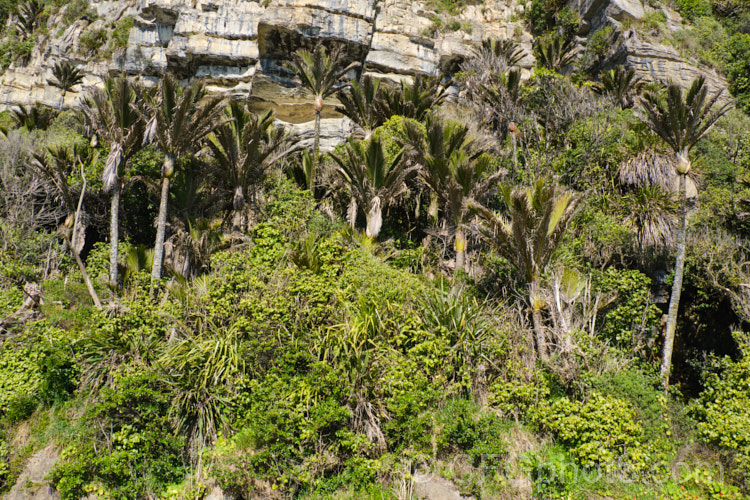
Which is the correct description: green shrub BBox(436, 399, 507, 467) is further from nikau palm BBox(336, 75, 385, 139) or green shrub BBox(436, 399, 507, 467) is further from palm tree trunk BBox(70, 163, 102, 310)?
nikau palm BBox(336, 75, 385, 139)

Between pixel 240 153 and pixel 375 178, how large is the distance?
4.68 m

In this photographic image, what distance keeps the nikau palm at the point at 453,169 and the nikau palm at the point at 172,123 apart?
6.06 metres

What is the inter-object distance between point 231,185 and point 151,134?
3444 millimetres

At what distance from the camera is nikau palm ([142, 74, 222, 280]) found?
1235 cm

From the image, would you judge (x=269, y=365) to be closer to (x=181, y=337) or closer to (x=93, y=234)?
(x=181, y=337)

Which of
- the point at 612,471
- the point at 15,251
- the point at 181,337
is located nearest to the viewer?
the point at 612,471

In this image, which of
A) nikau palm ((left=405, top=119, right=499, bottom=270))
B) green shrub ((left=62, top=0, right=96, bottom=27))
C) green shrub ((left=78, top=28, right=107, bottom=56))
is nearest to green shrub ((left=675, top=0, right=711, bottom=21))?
nikau palm ((left=405, top=119, right=499, bottom=270))

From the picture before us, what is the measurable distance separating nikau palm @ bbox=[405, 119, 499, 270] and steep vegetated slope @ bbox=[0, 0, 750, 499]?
7 cm

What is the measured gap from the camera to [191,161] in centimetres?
1531

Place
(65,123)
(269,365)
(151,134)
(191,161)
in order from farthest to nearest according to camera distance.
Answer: (65,123) → (191,161) → (151,134) → (269,365)

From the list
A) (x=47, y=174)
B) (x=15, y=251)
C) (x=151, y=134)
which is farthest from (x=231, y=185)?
(x=15, y=251)

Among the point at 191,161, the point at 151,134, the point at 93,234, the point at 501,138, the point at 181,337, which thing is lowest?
the point at 93,234

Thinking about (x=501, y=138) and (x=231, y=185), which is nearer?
(x=231, y=185)

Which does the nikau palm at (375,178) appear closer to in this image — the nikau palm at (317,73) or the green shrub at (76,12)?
the nikau palm at (317,73)
